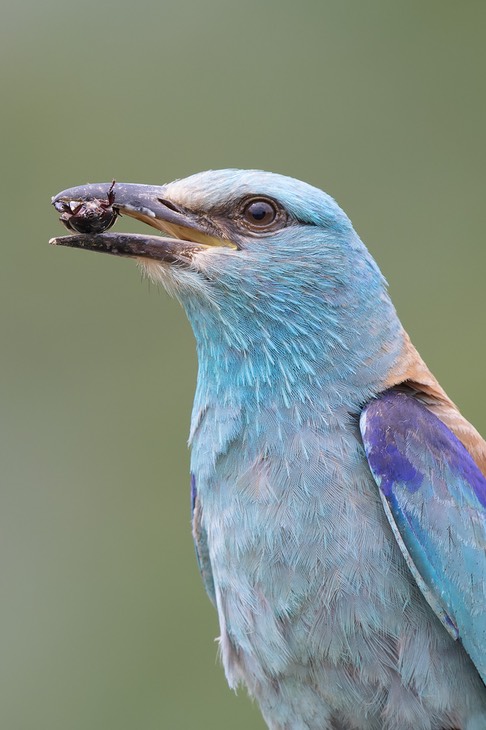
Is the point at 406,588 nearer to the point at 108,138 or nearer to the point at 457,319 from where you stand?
the point at 457,319

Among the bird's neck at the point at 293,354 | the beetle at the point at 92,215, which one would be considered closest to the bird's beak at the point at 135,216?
the beetle at the point at 92,215

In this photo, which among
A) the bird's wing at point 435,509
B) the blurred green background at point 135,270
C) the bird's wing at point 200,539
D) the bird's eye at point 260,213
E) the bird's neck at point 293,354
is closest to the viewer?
the bird's wing at point 435,509

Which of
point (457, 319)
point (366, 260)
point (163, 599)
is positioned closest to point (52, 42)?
point (457, 319)

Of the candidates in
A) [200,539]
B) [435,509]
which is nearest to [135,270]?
[200,539]

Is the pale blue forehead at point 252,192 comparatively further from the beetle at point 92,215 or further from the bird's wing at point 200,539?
the bird's wing at point 200,539

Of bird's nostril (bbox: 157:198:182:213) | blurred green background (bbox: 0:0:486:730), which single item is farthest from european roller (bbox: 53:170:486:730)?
blurred green background (bbox: 0:0:486:730)

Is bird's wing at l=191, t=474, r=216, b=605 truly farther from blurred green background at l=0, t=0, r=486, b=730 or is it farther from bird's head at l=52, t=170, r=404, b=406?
blurred green background at l=0, t=0, r=486, b=730
